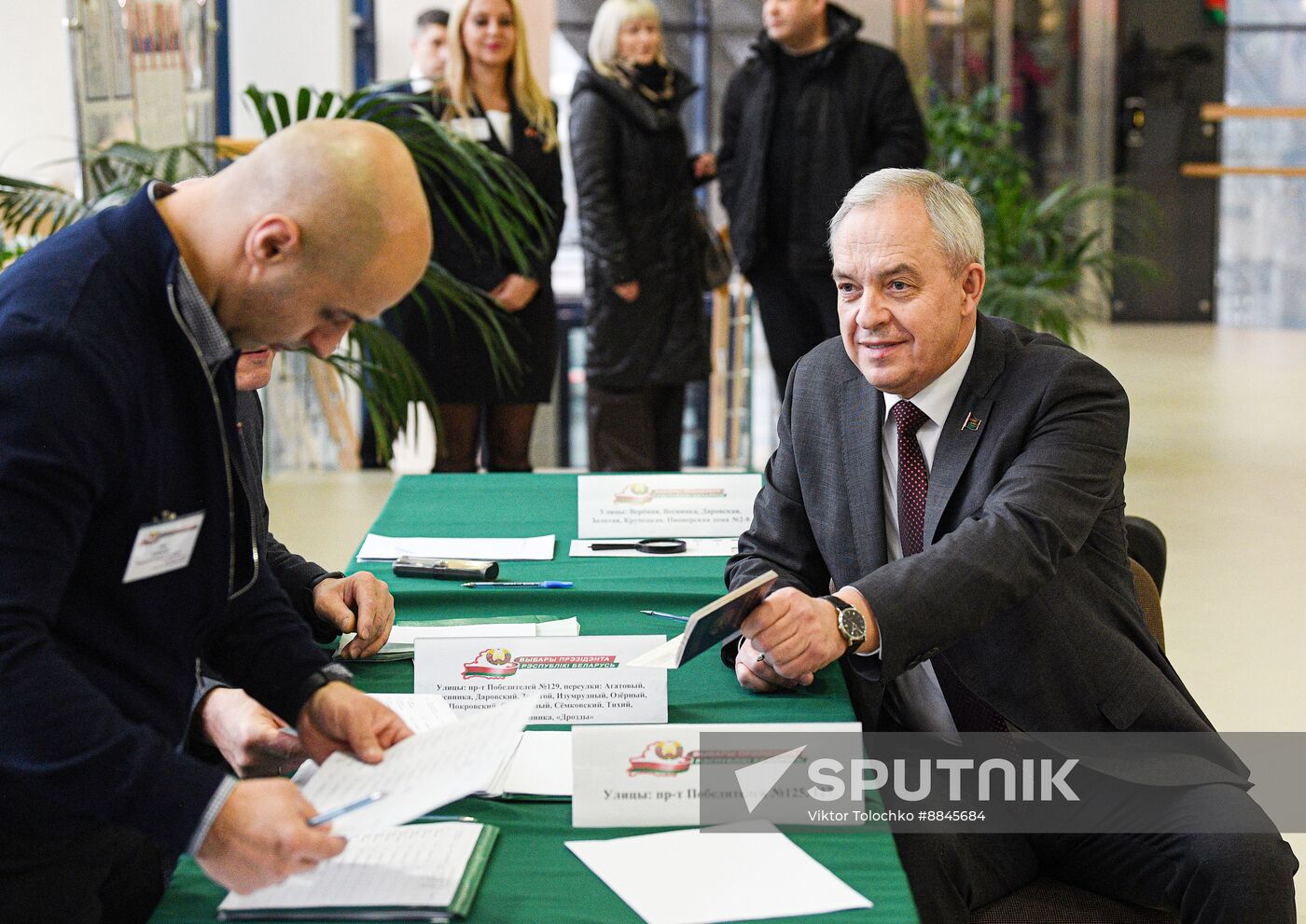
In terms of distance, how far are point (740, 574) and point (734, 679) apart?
0.27 m

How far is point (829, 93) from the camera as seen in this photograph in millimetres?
4688

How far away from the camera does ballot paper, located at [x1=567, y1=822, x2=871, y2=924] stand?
3.78 feet

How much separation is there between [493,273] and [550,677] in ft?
9.30

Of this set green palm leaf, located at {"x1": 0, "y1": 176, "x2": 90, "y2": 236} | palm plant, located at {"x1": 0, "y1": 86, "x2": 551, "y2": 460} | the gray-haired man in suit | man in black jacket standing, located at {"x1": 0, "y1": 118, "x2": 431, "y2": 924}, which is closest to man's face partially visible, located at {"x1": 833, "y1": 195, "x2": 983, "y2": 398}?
the gray-haired man in suit

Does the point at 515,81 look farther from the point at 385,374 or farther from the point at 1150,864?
the point at 1150,864

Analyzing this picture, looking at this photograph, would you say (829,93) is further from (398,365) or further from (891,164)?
(398,365)

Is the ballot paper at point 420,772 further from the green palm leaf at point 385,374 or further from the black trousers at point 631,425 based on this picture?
the black trousers at point 631,425

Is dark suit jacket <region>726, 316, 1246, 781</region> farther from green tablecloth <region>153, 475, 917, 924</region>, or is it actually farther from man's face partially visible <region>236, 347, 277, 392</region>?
man's face partially visible <region>236, 347, 277, 392</region>

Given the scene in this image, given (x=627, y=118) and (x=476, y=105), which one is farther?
(x=627, y=118)

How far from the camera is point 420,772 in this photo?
3.77ft

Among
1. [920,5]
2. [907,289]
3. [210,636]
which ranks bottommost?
[210,636]

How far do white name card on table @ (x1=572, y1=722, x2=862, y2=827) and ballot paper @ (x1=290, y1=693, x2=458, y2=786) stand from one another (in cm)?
23

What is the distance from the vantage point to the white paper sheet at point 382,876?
1.12 metres

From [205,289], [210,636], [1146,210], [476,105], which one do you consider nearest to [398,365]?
[476,105]
